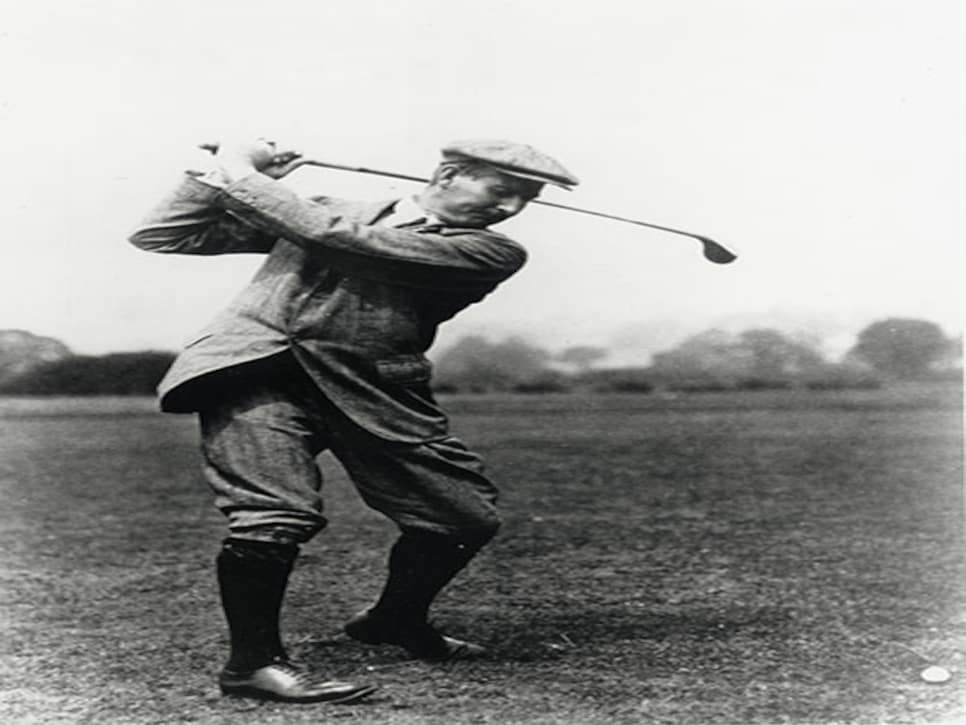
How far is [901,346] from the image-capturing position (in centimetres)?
753

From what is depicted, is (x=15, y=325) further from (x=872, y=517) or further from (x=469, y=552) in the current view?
(x=872, y=517)

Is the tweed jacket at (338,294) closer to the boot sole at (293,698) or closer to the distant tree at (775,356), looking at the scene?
the boot sole at (293,698)

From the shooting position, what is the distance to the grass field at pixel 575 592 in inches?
114

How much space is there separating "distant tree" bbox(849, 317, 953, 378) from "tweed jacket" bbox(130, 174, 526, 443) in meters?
4.41

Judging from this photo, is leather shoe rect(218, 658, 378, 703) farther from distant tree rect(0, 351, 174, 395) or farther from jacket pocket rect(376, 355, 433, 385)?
distant tree rect(0, 351, 174, 395)

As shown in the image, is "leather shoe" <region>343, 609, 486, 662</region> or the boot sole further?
"leather shoe" <region>343, 609, 486, 662</region>

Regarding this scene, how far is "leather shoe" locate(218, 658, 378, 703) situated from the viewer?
281 centimetres

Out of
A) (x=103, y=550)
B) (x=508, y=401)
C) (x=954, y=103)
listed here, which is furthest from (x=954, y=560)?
(x=508, y=401)

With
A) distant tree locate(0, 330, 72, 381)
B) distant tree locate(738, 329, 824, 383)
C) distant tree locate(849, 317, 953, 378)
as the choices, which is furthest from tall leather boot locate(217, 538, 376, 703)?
distant tree locate(849, 317, 953, 378)

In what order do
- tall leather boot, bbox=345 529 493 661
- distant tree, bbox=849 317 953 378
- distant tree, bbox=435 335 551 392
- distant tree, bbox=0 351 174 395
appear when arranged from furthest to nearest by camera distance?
distant tree, bbox=849 317 953 378, distant tree, bbox=435 335 551 392, distant tree, bbox=0 351 174 395, tall leather boot, bbox=345 529 493 661

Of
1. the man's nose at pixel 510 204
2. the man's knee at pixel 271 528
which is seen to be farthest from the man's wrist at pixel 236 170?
the man's knee at pixel 271 528

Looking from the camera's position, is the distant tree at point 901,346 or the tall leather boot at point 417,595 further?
the distant tree at point 901,346

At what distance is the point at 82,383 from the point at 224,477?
4694 mm

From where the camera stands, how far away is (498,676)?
10.1 ft
